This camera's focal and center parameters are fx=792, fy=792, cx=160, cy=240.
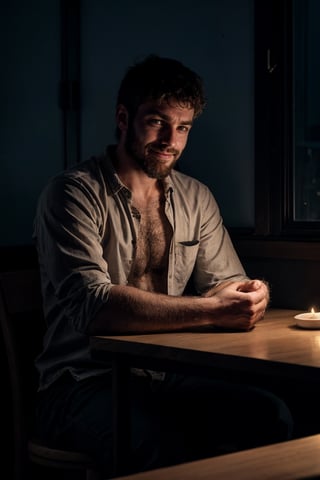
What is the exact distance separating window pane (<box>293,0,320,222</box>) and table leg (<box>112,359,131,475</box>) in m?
1.24

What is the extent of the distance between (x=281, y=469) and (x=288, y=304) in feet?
6.52

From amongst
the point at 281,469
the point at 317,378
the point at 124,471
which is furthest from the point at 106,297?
the point at 281,469

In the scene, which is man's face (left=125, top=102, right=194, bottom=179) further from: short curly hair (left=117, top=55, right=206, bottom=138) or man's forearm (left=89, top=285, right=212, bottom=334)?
man's forearm (left=89, top=285, right=212, bottom=334)

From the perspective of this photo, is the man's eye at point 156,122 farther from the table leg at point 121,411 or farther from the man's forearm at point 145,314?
the table leg at point 121,411

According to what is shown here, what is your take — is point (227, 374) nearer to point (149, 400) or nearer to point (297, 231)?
point (149, 400)

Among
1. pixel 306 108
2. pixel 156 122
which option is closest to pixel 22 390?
pixel 156 122

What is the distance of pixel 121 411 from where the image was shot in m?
2.40

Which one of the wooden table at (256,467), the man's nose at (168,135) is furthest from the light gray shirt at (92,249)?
the wooden table at (256,467)

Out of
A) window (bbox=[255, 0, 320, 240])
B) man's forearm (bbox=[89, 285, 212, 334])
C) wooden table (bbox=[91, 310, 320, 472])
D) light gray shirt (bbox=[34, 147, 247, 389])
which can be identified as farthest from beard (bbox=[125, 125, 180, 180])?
wooden table (bbox=[91, 310, 320, 472])

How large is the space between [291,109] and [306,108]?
0.21 ft

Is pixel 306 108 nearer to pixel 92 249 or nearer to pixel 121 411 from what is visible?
pixel 92 249

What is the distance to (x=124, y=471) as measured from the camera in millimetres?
2449

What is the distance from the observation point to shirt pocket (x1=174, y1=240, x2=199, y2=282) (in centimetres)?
312

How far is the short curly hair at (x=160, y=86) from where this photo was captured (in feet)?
9.91
